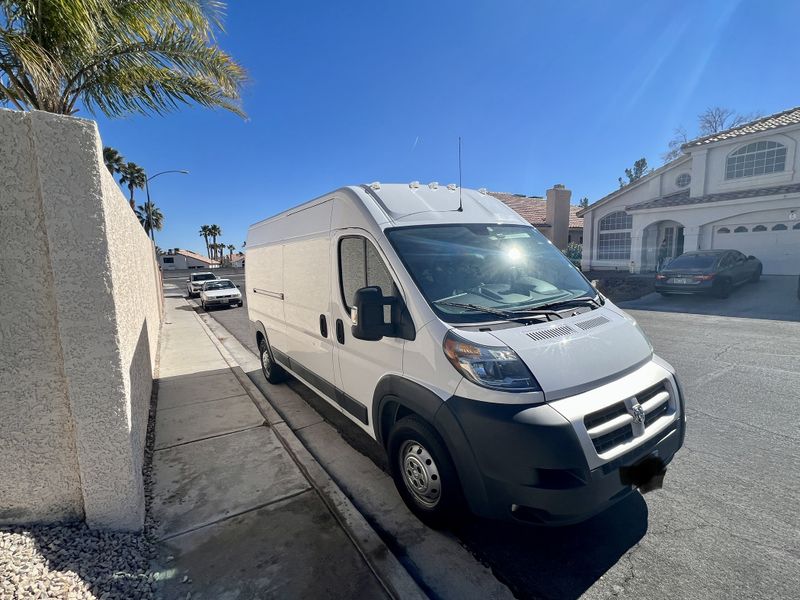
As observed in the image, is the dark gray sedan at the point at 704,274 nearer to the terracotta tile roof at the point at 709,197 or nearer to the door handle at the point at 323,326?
the terracotta tile roof at the point at 709,197

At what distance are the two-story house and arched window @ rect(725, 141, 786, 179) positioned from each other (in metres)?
0.03

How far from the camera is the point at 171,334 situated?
11078 mm

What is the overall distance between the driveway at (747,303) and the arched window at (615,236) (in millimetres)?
6988

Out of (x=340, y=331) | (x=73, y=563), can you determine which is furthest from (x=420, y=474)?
(x=73, y=563)

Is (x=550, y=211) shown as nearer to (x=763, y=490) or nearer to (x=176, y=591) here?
(x=763, y=490)

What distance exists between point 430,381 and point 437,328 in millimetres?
360

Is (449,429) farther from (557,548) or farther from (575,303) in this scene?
(575,303)

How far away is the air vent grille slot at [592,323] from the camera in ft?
8.92

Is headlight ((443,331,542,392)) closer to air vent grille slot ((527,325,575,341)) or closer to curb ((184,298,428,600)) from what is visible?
air vent grille slot ((527,325,575,341))

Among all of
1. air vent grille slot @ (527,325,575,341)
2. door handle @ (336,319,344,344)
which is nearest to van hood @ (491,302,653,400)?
air vent grille slot @ (527,325,575,341)

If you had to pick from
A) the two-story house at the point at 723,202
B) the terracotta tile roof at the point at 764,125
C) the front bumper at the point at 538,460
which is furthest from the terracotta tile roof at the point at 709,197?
the front bumper at the point at 538,460

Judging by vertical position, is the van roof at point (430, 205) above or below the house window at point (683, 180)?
below

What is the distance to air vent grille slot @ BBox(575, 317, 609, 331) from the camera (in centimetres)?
272

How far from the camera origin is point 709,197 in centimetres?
1756
